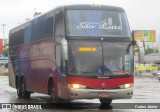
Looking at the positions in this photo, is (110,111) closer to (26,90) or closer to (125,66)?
(125,66)

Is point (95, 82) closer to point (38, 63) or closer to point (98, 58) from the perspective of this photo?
point (98, 58)

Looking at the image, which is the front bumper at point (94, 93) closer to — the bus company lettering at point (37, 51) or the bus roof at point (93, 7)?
the bus company lettering at point (37, 51)

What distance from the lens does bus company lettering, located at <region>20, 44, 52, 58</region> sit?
62.8 ft

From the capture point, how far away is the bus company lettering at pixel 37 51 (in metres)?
19.1

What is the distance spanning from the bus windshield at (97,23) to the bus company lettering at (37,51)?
2.12m

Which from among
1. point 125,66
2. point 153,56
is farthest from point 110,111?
point 153,56

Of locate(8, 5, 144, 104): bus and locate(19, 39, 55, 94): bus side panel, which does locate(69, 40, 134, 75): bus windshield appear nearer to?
locate(8, 5, 144, 104): bus

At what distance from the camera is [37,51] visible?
20.9 metres

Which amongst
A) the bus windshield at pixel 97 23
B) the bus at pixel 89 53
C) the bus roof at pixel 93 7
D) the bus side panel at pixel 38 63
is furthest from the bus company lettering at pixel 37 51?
the bus roof at pixel 93 7

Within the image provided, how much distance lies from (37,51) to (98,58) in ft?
15.7

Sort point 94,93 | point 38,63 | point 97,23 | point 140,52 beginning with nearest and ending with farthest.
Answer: point 94,93, point 140,52, point 97,23, point 38,63

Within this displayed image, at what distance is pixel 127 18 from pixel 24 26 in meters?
7.75

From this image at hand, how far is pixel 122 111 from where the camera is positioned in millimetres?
16562

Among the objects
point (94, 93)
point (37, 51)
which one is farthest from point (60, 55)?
point (37, 51)
